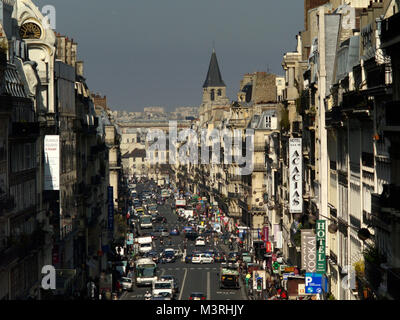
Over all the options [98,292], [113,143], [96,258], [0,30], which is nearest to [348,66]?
[0,30]

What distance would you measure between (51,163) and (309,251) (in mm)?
13690

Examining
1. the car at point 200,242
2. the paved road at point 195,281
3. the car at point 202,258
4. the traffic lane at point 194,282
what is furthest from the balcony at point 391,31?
the car at point 200,242

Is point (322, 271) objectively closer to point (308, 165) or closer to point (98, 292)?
point (308, 165)

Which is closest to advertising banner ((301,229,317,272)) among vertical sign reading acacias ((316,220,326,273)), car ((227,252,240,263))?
vertical sign reading acacias ((316,220,326,273))

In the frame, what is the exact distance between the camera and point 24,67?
53.8 m

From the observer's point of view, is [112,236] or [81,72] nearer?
[81,72]

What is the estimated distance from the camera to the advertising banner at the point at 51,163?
5644 centimetres

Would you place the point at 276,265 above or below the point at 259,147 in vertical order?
below

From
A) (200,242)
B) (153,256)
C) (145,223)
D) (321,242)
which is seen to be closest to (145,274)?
(153,256)

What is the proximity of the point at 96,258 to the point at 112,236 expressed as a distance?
60.7 ft

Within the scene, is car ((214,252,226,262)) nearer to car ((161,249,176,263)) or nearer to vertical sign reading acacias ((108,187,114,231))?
car ((161,249,176,263))

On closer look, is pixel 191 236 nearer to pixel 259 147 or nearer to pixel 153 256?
pixel 259 147

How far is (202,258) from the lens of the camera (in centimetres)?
10100

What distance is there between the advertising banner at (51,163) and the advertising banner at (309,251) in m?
12.7
